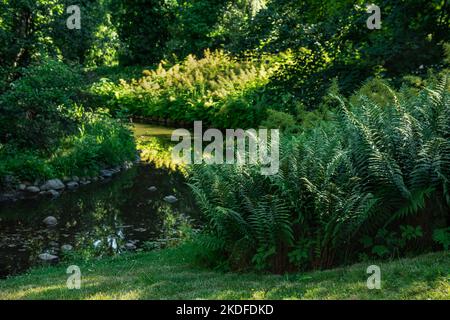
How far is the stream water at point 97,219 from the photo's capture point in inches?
355

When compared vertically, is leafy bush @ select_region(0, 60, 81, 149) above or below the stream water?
above

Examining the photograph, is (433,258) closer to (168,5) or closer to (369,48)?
(369,48)

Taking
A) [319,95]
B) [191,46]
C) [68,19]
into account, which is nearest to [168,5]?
[191,46]

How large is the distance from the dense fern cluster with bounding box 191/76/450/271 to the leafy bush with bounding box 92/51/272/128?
1121cm

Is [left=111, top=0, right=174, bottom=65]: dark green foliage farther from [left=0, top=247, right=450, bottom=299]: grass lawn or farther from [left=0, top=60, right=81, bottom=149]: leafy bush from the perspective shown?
[left=0, top=247, right=450, bottom=299]: grass lawn

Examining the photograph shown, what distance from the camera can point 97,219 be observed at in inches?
425

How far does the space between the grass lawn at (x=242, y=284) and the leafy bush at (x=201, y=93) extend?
11705 millimetres

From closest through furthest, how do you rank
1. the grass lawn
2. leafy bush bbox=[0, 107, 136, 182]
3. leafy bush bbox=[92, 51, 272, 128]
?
the grass lawn → leafy bush bbox=[0, 107, 136, 182] → leafy bush bbox=[92, 51, 272, 128]

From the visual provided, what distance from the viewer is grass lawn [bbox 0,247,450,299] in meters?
4.72

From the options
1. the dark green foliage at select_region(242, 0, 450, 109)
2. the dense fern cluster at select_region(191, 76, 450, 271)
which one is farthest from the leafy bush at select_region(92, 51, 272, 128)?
the dense fern cluster at select_region(191, 76, 450, 271)
